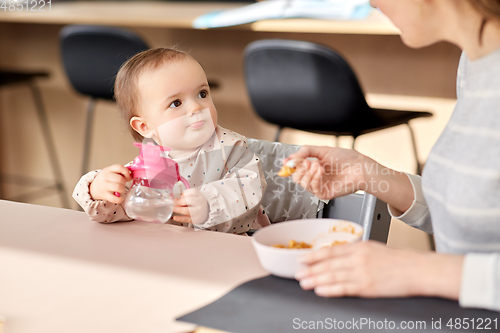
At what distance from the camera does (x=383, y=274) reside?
1.89ft

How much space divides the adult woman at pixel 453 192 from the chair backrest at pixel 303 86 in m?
0.83

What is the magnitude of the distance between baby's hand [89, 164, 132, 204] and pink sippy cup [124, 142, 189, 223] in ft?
0.10

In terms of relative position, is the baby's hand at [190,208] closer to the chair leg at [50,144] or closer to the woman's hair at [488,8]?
the woman's hair at [488,8]

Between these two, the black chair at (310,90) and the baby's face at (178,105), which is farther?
the black chair at (310,90)

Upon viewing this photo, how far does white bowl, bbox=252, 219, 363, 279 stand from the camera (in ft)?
1.98

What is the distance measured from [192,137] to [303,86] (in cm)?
79

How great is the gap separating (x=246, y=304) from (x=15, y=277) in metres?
0.32

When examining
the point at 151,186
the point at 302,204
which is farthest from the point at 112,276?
the point at 302,204

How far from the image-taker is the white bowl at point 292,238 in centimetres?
60

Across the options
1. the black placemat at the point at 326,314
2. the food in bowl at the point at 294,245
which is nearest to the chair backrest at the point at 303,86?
the food in bowl at the point at 294,245

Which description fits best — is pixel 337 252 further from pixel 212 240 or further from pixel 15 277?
pixel 15 277

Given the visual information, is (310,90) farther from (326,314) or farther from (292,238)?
(326,314)

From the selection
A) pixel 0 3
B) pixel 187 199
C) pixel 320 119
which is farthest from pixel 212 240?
pixel 0 3

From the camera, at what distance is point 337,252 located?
1.97 feet
